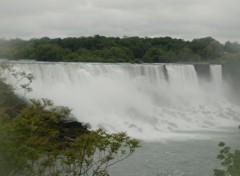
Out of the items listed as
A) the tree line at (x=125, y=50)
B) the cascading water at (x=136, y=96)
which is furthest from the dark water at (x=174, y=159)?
the tree line at (x=125, y=50)

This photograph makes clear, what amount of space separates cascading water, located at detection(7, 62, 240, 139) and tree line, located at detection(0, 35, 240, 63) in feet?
26.4

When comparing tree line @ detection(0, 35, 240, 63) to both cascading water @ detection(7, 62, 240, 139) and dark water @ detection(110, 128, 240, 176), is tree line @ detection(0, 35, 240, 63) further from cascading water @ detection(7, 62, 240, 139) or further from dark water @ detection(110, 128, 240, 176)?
dark water @ detection(110, 128, 240, 176)

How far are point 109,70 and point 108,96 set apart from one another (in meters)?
1.52

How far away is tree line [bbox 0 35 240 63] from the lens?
116 ft

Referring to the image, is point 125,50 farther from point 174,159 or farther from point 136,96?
point 174,159

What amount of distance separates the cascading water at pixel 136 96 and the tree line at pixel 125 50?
8.05 metres

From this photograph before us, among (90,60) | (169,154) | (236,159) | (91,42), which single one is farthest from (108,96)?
(91,42)

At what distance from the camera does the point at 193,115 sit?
24281mm

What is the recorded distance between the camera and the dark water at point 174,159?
12.2m

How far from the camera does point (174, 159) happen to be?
13500 millimetres

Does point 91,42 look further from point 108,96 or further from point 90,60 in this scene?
point 108,96

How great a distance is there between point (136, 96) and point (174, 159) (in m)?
10.8

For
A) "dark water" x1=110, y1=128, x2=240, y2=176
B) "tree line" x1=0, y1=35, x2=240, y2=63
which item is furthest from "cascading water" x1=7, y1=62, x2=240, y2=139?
"tree line" x1=0, y1=35, x2=240, y2=63

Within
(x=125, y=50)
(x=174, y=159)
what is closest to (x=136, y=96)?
Result: (x=174, y=159)
